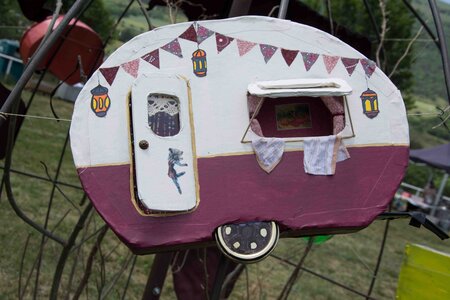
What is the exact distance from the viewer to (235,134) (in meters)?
0.79

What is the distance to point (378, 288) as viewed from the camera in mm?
4074

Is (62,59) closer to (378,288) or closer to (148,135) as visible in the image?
(148,135)

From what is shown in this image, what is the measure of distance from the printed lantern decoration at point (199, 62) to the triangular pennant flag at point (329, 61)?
0.55 feet

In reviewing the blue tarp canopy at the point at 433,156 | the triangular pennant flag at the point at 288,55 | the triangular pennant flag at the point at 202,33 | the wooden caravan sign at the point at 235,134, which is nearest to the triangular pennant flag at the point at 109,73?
the wooden caravan sign at the point at 235,134

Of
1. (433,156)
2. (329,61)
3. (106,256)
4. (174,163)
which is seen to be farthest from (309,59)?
(433,156)

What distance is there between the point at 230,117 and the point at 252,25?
13 centimetres

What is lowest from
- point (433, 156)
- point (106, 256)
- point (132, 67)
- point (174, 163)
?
point (433, 156)

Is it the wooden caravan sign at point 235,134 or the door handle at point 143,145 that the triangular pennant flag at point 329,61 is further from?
the door handle at point 143,145

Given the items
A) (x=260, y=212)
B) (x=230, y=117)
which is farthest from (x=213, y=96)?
(x=260, y=212)

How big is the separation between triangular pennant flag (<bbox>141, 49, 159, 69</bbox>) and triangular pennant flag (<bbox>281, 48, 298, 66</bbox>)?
170mm

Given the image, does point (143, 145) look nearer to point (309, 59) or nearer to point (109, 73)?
point (109, 73)

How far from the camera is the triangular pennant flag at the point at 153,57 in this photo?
78cm

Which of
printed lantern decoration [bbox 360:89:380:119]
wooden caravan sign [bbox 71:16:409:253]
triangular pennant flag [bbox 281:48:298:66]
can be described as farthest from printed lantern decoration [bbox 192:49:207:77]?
printed lantern decoration [bbox 360:89:380:119]

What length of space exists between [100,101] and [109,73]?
0.13 feet
